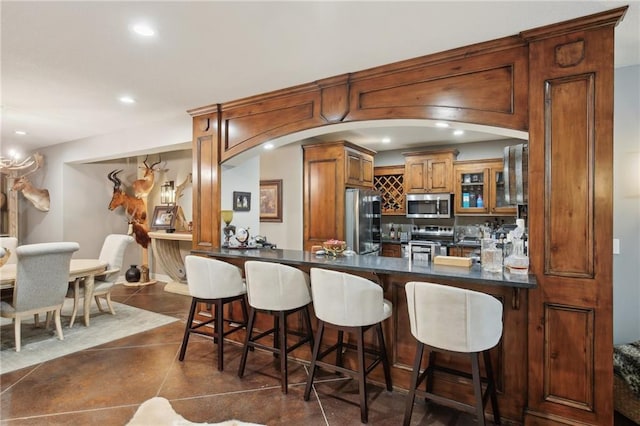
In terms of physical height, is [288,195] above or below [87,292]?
above

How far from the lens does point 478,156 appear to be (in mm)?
5898

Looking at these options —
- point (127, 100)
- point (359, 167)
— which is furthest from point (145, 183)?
point (359, 167)

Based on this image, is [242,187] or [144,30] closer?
[144,30]

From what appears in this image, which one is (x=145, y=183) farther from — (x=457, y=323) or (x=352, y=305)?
(x=457, y=323)

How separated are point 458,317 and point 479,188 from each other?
4.43 metres

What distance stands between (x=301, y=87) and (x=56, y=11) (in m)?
1.85

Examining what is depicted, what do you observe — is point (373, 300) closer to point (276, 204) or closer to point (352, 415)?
point (352, 415)

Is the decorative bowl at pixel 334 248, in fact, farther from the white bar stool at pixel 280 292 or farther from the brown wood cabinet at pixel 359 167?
the brown wood cabinet at pixel 359 167

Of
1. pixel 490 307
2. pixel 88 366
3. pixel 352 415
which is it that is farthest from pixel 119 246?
pixel 490 307

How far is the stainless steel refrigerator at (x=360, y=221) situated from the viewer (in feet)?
17.4

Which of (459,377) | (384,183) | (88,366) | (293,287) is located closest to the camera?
(459,377)

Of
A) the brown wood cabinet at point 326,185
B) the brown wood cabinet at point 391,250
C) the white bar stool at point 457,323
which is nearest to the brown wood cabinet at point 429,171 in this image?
the brown wood cabinet at point 391,250

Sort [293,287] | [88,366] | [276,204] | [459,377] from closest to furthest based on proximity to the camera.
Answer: [459,377] → [293,287] → [88,366] → [276,204]

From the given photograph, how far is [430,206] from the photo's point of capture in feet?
20.0
